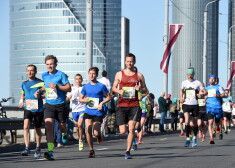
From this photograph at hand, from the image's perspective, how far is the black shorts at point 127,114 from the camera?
547 inches

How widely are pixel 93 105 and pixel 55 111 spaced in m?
0.98

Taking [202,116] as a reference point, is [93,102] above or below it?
above

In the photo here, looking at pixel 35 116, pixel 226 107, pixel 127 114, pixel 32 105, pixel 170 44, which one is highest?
pixel 170 44

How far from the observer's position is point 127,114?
14.0m

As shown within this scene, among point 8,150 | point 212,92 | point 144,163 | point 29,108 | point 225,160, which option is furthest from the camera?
point 212,92

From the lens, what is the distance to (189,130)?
19234 mm

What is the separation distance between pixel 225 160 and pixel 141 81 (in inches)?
81.7

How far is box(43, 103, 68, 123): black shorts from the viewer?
1390 centimetres

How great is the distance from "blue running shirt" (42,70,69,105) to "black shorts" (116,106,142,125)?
1.07 m

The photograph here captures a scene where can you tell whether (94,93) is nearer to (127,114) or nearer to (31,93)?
(127,114)

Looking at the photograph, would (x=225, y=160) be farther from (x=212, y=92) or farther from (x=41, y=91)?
(x=212, y=92)

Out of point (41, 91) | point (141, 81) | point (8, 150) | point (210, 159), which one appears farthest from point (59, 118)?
point (8, 150)

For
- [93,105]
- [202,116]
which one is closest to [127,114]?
[93,105]

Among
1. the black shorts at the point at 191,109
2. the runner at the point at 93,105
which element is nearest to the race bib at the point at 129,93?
the runner at the point at 93,105
